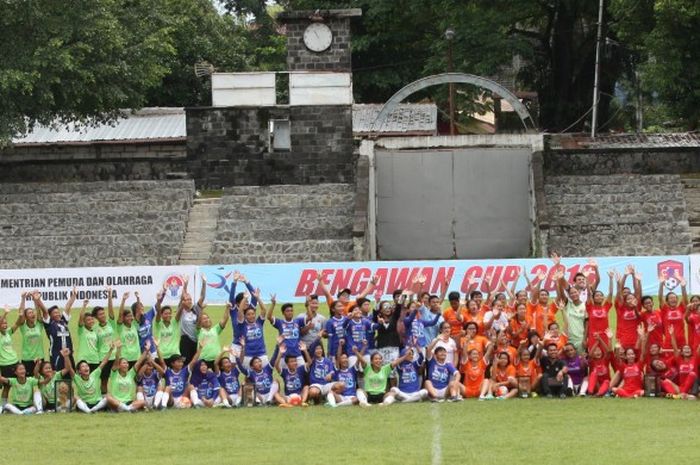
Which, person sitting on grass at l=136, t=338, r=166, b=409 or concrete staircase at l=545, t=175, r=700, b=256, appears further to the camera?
concrete staircase at l=545, t=175, r=700, b=256

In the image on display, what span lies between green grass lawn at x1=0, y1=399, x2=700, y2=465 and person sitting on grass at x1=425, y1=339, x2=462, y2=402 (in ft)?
1.06

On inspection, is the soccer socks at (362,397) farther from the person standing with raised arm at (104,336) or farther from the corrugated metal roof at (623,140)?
the corrugated metal roof at (623,140)

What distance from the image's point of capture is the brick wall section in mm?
41312

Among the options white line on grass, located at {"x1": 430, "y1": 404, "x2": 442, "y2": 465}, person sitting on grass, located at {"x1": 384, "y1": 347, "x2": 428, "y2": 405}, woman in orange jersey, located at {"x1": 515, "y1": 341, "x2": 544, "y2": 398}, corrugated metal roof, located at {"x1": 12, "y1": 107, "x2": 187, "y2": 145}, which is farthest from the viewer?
corrugated metal roof, located at {"x1": 12, "y1": 107, "x2": 187, "y2": 145}

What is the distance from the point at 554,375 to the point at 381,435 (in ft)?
12.6

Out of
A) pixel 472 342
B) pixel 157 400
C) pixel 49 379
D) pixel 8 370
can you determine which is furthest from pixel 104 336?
pixel 472 342

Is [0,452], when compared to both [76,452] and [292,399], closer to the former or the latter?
[76,452]

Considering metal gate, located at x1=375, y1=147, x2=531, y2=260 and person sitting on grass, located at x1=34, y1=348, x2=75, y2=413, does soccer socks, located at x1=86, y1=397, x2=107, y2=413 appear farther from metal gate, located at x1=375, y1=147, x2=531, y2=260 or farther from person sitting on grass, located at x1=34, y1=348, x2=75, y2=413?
metal gate, located at x1=375, y1=147, x2=531, y2=260

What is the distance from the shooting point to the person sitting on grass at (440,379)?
66.8 ft

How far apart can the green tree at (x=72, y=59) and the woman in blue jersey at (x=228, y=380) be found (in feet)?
66.2

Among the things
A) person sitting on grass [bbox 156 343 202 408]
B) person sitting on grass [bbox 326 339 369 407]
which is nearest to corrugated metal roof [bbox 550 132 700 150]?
person sitting on grass [bbox 326 339 369 407]

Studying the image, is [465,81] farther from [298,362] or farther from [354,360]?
[298,362]

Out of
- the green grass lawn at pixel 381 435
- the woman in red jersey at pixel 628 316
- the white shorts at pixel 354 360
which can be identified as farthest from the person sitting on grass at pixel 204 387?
the woman in red jersey at pixel 628 316

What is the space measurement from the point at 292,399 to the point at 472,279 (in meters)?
11.4
